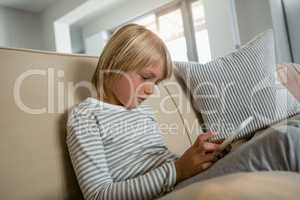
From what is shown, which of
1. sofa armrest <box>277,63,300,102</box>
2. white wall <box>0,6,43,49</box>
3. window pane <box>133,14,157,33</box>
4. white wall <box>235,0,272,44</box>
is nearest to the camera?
sofa armrest <box>277,63,300,102</box>

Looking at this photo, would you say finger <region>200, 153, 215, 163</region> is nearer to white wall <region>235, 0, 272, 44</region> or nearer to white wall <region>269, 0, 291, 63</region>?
white wall <region>269, 0, 291, 63</region>

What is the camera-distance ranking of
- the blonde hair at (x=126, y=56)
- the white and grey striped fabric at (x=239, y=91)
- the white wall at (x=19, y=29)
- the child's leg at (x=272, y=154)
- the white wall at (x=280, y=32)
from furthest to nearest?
the white wall at (x=19, y=29), the white wall at (x=280, y=32), the white and grey striped fabric at (x=239, y=91), the blonde hair at (x=126, y=56), the child's leg at (x=272, y=154)

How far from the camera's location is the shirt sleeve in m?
0.63

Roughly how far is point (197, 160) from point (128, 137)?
7.6 inches

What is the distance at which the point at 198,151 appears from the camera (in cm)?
70

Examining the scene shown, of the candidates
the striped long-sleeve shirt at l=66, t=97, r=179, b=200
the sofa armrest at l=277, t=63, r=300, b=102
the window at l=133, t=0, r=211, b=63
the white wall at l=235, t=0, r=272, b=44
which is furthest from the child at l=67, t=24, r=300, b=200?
the window at l=133, t=0, r=211, b=63

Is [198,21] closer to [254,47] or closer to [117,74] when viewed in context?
[254,47]

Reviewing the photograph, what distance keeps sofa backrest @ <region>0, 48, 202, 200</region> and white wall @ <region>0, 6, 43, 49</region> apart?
333 cm

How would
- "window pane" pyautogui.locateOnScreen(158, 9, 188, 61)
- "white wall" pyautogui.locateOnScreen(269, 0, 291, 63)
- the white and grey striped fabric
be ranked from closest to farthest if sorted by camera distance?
the white and grey striped fabric, "white wall" pyautogui.locateOnScreen(269, 0, 291, 63), "window pane" pyautogui.locateOnScreen(158, 9, 188, 61)

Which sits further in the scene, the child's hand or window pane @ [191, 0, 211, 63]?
window pane @ [191, 0, 211, 63]

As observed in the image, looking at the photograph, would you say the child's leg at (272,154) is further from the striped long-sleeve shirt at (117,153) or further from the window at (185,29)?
the window at (185,29)

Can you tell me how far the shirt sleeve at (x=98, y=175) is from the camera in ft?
2.08

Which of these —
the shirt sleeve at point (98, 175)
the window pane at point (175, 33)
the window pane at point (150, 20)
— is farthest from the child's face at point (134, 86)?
the window pane at point (150, 20)

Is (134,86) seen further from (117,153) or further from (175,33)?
(175,33)
